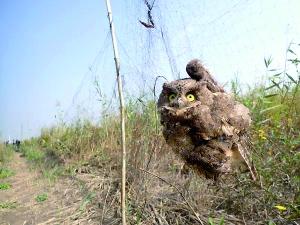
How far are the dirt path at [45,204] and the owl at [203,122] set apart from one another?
1.21 metres

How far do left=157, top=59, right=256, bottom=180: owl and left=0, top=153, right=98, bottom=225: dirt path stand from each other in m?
1.21

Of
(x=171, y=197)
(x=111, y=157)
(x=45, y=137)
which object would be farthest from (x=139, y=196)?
(x=45, y=137)

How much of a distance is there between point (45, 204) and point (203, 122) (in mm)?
2467

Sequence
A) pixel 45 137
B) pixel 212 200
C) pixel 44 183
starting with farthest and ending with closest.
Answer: pixel 45 137 → pixel 44 183 → pixel 212 200

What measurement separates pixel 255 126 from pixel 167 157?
3.68 ft

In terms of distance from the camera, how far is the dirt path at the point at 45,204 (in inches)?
147

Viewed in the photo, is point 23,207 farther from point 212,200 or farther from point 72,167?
point 212,200

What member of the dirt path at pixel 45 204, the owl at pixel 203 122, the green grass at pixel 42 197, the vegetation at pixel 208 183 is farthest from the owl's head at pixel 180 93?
the green grass at pixel 42 197

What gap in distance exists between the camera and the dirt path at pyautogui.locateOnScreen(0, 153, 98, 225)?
375 cm

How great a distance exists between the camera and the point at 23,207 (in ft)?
15.0

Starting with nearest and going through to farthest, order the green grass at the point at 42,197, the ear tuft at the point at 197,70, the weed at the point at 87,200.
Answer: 1. the ear tuft at the point at 197,70
2. the weed at the point at 87,200
3. the green grass at the point at 42,197

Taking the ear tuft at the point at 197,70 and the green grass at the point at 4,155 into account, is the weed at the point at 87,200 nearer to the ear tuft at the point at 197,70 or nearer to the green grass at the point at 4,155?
the ear tuft at the point at 197,70

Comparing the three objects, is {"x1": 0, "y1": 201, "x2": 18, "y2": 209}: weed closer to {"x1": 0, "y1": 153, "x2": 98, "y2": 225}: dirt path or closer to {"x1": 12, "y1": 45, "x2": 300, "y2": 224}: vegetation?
{"x1": 0, "y1": 153, "x2": 98, "y2": 225}: dirt path

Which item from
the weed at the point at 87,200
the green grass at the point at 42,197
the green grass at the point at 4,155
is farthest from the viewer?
the green grass at the point at 4,155
